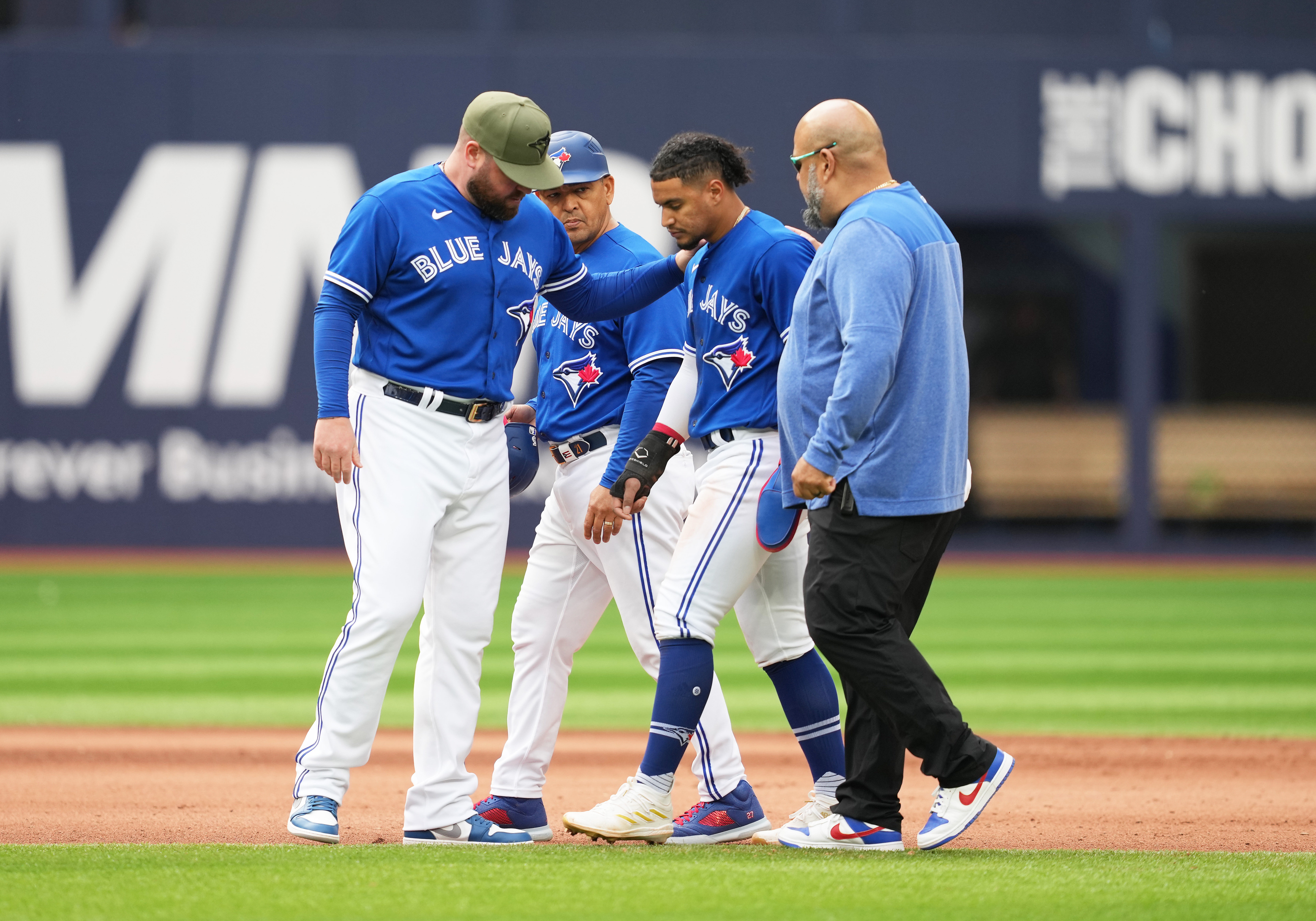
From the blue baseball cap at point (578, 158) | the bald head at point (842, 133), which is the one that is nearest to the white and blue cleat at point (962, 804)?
the bald head at point (842, 133)

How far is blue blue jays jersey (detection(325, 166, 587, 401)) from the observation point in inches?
169

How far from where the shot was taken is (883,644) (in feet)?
13.1

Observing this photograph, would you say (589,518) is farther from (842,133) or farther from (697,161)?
(842,133)

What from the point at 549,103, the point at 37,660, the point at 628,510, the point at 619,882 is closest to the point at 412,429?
the point at 628,510

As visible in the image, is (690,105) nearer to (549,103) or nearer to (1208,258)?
(549,103)

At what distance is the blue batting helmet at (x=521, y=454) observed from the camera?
5.11 metres

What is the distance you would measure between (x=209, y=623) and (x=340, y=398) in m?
7.34

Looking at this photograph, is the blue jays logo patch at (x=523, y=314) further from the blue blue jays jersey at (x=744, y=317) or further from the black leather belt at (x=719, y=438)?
the black leather belt at (x=719, y=438)

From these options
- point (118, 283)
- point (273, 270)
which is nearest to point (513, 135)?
point (273, 270)

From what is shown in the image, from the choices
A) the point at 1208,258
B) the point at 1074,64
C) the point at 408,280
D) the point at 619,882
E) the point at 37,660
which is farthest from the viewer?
the point at 1208,258

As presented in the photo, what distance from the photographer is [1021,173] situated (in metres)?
16.8

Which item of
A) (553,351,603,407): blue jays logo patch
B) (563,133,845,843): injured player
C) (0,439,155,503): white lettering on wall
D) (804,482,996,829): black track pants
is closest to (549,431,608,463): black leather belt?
(553,351,603,407): blue jays logo patch

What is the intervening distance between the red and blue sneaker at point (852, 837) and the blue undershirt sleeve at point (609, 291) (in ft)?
5.48

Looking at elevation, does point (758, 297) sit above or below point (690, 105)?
below
